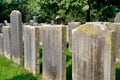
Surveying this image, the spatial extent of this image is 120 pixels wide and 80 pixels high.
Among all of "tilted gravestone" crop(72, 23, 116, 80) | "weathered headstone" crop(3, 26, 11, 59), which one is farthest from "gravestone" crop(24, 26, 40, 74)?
"tilted gravestone" crop(72, 23, 116, 80)

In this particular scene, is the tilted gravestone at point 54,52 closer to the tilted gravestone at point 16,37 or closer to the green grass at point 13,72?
the green grass at point 13,72

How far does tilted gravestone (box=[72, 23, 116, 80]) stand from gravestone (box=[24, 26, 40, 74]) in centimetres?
287

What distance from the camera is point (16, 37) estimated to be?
1032cm

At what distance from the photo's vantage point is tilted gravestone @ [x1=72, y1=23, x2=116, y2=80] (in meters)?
5.13

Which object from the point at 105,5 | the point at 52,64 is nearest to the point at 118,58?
the point at 52,64

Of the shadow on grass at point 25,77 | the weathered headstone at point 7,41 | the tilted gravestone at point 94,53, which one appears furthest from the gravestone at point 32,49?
the tilted gravestone at point 94,53

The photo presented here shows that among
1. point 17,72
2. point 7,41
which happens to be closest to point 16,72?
point 17,72

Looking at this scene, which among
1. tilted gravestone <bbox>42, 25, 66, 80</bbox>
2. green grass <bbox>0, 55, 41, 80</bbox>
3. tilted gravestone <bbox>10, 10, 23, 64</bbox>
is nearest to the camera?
tilted gravestone <bbox>42, 25, 66, 80</bbox>

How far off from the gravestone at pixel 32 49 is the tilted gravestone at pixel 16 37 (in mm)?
689

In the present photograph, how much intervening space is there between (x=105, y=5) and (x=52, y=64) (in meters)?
10.5

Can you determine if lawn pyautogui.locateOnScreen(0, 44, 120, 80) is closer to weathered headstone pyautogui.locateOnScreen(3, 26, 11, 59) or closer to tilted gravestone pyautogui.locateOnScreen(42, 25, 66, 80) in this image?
tilted gravestone pyautogui.locateOnScreen(42, 25, 66, 80)

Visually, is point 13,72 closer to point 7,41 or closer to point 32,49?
point 32,49

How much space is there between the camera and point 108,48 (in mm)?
5109

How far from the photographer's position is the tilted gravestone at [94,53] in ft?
16.8
